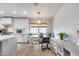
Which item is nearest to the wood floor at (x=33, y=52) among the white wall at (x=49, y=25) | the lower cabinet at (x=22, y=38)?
the lower cabinet at (x=22, y=38)

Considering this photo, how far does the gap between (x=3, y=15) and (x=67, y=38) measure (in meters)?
2.91

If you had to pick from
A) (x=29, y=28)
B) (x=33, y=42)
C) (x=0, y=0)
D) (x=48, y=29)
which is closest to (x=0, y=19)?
(x=33, y=42)

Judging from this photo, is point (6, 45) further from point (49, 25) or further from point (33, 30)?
point (49, 25)

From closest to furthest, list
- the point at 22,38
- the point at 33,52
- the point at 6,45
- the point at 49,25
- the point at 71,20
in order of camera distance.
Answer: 1. the point at 6,45
2. the point at 71,20
3. the point at 33,52
4. the point at 22,38
5. the point at 49,25

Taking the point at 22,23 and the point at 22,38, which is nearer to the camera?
the point at 22,38

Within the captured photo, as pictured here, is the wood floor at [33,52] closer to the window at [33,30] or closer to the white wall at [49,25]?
the window at [33,30]

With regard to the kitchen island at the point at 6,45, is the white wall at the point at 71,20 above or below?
above

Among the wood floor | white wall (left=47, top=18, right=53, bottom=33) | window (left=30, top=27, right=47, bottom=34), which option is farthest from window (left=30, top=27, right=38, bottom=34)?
the wood floor

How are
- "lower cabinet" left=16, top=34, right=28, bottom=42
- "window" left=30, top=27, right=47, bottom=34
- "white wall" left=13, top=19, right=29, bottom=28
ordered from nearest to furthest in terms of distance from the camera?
"white wall" left=13, top=19, right=29, bottom=28
"lower cabinet" left=16, top=34, right=28, bottom=42
"window" left=30, top=27, right=47, bottom=34

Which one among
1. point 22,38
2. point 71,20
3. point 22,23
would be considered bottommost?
point 22,38

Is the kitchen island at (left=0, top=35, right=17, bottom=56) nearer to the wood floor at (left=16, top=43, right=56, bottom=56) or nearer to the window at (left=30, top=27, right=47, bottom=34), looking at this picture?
the wood floor at (left=16, top=43, right=56, bottom=56)

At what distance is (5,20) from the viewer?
506cm

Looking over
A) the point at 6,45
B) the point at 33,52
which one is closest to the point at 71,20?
the point at 6,45

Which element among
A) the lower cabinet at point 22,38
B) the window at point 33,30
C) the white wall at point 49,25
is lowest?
the lower cabinet at point 22,38
